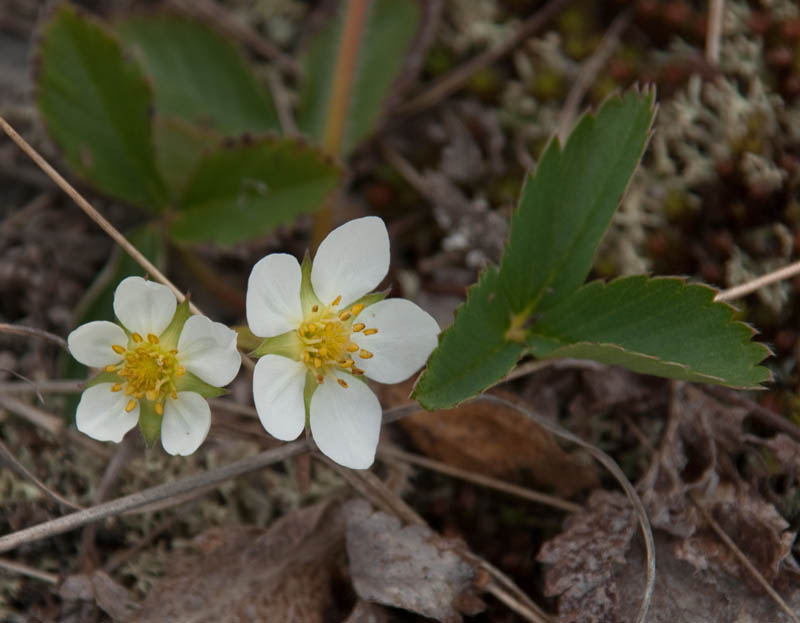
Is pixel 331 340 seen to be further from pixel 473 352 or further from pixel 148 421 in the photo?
pixel 148 421

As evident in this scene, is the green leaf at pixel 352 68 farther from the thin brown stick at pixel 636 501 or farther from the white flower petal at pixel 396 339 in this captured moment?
the thin brown stick at pixel 636 501

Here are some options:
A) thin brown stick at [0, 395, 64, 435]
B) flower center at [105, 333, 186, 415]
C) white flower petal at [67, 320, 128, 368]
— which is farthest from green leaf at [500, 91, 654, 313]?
thin brown stick at [0, 395, 64, 435]

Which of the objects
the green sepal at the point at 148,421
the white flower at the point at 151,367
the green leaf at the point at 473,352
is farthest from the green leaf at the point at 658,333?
the green sepal at the point at 148,421

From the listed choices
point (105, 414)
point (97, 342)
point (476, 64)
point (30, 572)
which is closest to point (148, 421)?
point (105, 414)

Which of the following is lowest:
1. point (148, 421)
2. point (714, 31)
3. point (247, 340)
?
point (148, 421)

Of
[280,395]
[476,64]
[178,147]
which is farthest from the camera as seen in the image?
[476,64]

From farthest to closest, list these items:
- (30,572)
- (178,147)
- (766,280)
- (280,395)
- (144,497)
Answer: (178,147) < (766,280) < (30,572) < (144,497) < (280,395)

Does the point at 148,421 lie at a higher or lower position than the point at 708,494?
higher
